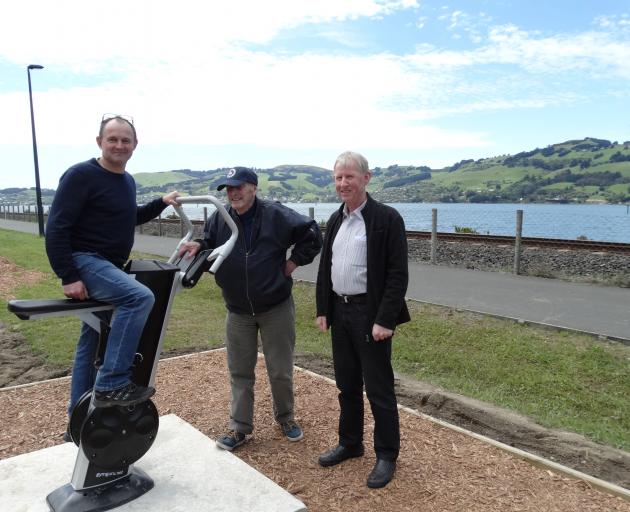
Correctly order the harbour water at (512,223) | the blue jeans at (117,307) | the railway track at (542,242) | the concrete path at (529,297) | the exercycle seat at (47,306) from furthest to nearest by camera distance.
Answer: the harbour water at (512,223)
the railway track at (542,242)
the concrete path at (529,297)
the blue jeans at (117,307)
the exercycle seat at (47,306)

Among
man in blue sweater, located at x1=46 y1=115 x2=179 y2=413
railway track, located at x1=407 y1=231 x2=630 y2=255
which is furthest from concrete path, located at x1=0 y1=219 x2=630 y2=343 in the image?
man in blue sweater, located at x1=46 y1=115 x2=179 y2=413

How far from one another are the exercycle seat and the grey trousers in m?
1.36

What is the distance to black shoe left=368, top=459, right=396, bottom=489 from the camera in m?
3.52

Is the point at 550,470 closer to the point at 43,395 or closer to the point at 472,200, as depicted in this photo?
the point at 43,395

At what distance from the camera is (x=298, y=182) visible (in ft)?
262

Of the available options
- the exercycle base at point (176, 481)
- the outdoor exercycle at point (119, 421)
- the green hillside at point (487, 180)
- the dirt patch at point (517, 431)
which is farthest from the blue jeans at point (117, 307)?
the green hillside at point (487, 180)

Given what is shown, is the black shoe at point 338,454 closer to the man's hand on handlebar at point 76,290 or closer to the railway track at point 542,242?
the man's hand on handlebar at point 76,290

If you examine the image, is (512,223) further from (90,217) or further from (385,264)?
(90,217)

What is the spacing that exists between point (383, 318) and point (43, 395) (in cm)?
352

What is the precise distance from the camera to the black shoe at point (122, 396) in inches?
113

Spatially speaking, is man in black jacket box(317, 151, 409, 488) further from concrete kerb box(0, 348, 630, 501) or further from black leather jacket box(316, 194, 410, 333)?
concrete kerb box(0, 348, 630, 501)

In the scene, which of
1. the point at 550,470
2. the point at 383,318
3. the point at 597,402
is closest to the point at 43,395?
the point at 383,318

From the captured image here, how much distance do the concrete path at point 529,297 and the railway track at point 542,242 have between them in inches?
59.1

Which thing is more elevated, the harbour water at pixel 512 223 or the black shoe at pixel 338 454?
the black shoe at pixel 338 454
